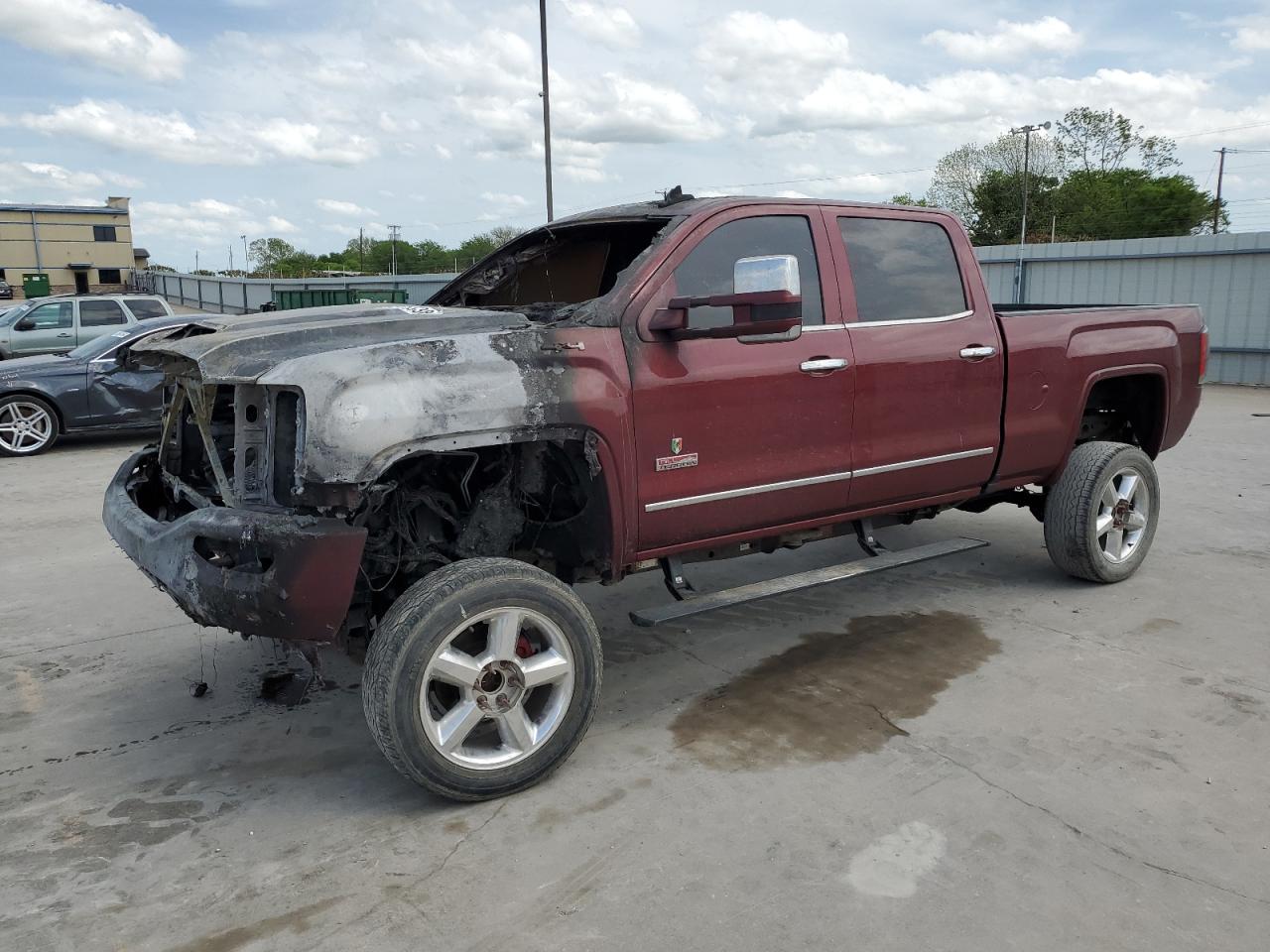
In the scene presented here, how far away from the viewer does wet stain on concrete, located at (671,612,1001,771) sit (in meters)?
3.68

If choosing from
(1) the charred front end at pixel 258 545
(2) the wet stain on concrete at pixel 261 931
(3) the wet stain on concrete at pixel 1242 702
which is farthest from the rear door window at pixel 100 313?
(3) the wet stain on concrete at pixel 1242 702

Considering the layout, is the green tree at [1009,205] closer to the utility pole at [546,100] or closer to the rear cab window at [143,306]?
the utility pole at [546,100]

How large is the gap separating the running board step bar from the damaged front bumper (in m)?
1.17

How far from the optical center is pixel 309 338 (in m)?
3.36

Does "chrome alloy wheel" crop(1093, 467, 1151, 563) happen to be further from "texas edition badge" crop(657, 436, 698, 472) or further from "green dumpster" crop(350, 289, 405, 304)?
"green dumpster" crop(350, 289, 405, 304)

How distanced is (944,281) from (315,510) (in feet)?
10.2

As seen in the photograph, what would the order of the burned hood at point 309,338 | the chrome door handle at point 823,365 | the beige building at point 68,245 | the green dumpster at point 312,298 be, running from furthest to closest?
the beige building at point 68,245, the green dumpster at point 312,298, the chrome door handle at point 823,365, the burned hood at point 309,338

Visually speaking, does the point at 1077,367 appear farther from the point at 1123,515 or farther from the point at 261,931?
the point at 261,931

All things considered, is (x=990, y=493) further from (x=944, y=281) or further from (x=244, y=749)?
(x=244, y=749)

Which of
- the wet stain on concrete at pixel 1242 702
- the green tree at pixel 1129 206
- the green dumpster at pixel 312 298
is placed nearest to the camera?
the wet stain on concrete at pixel 1242 702

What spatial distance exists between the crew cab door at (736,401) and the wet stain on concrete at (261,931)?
168 centimetres

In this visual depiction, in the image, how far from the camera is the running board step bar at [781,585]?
3883mm

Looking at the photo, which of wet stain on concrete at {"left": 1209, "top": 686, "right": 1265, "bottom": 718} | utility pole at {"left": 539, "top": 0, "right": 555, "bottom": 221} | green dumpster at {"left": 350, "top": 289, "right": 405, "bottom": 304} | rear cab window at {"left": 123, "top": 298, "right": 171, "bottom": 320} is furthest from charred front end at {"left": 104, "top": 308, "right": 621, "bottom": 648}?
green dumpster at {"left": 350, "top": 289, "right": 405, "bottom": 304}

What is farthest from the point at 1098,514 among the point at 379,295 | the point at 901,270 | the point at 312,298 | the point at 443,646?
the point at 379,295
